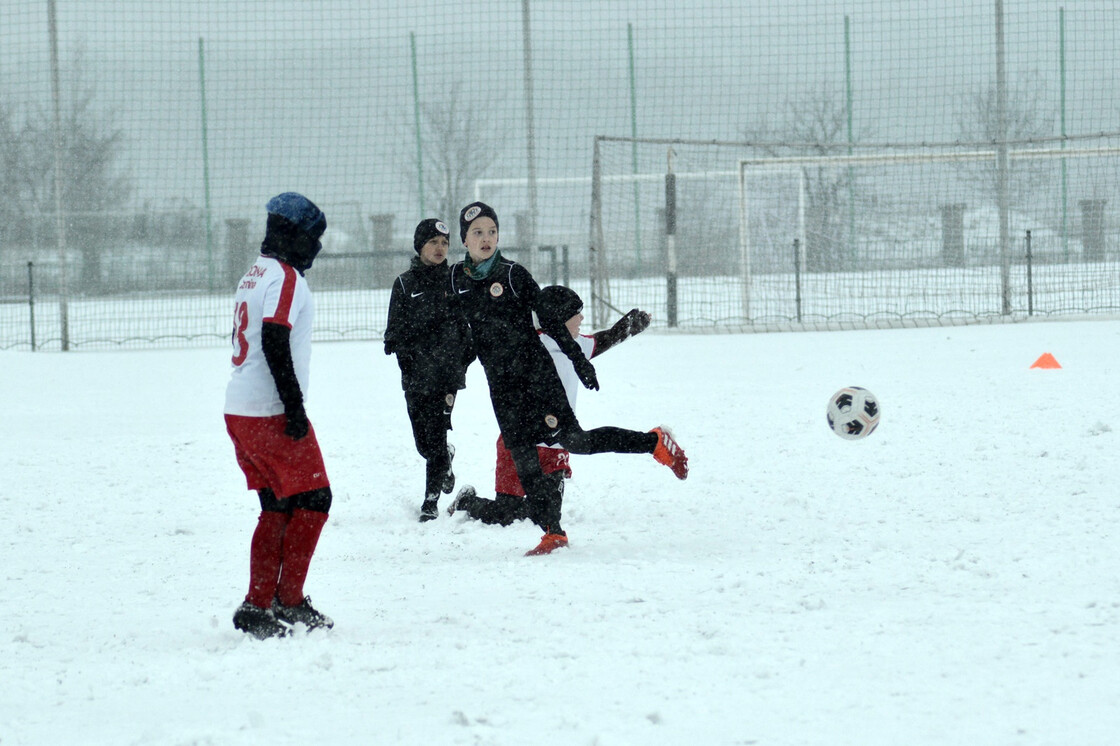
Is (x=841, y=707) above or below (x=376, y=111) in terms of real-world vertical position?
below

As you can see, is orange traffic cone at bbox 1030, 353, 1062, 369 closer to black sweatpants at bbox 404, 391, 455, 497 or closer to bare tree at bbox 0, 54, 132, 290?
black sweatpants at bbox 404, 391, 455, 497

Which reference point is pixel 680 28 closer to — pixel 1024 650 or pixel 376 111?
pixel 376 111

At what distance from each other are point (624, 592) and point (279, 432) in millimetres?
1272

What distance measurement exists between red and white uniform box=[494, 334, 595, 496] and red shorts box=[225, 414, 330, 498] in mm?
1806

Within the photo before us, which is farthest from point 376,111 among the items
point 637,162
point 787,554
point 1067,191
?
point 787,554

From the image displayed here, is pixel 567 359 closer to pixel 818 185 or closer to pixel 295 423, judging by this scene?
pixel 295 423

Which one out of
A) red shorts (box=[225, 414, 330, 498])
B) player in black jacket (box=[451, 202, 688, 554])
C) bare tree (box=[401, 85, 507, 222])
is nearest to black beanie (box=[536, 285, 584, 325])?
player in black jacket (box=[451, 202, 688, 554])

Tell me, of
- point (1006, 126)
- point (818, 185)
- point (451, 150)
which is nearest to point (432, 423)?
point (1006, 126)

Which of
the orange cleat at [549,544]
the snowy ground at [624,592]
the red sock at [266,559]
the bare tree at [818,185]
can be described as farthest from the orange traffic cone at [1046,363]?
the red sock at [266,559]

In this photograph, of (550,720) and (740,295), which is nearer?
(550,720)

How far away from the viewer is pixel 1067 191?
1786 centimetres

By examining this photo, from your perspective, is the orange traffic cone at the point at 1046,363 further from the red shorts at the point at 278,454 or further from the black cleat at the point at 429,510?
the red shorts at the point at 278,454

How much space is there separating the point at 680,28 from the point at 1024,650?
13568 millimetres

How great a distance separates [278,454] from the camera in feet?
11.8
